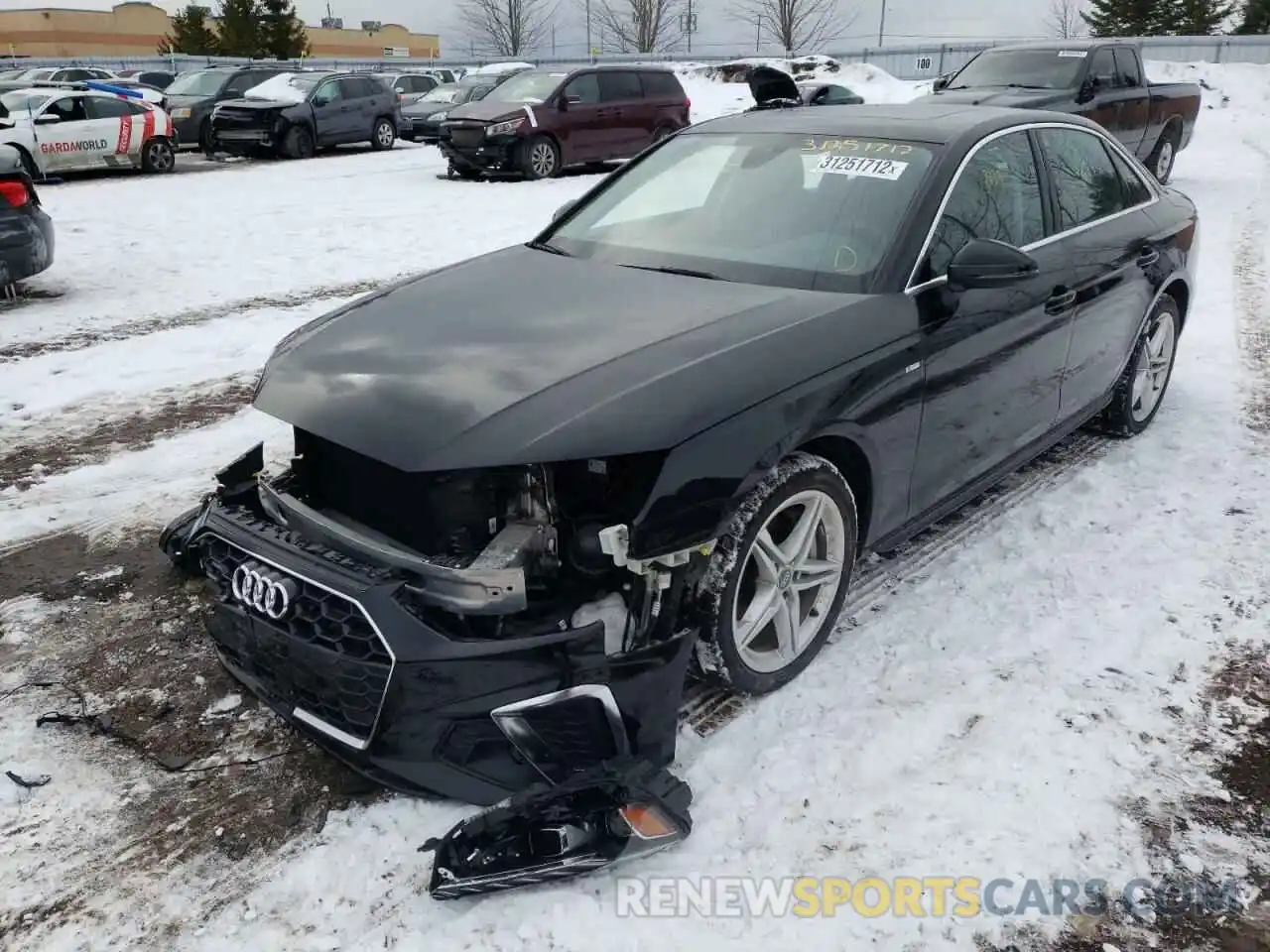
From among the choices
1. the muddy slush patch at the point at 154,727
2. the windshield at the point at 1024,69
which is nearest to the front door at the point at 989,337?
the muddy slush patch at the point at 154,727

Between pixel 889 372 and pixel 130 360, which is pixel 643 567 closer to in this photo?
pixel 889 372

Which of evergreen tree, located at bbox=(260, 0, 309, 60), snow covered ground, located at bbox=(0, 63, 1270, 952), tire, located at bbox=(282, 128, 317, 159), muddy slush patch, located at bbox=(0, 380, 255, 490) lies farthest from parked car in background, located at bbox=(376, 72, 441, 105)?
evergreen tree, located at bbox=(260, 0, 309, 60)

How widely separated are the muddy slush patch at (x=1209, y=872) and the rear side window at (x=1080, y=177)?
2.06m

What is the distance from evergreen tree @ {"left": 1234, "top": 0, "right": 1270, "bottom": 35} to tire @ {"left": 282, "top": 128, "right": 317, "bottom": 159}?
4130 cm

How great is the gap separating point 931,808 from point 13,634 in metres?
2.95

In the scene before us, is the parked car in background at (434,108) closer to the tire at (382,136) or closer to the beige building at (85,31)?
the tire at (382,136)

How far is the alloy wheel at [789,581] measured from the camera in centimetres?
291

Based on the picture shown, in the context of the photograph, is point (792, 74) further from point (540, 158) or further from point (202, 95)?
point (540, 158)

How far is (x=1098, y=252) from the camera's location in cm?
428

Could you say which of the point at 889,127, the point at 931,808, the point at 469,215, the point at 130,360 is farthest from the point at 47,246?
the point at 931,808

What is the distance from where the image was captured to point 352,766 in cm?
254

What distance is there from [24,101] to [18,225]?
30.3 feet

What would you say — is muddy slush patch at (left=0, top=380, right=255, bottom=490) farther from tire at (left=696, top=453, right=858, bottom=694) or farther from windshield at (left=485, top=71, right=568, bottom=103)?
windshield at (left=485, top=71, right=568, bottom=103)

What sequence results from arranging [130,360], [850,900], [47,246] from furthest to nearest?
[47,246] → [130,360] → [850,900]
